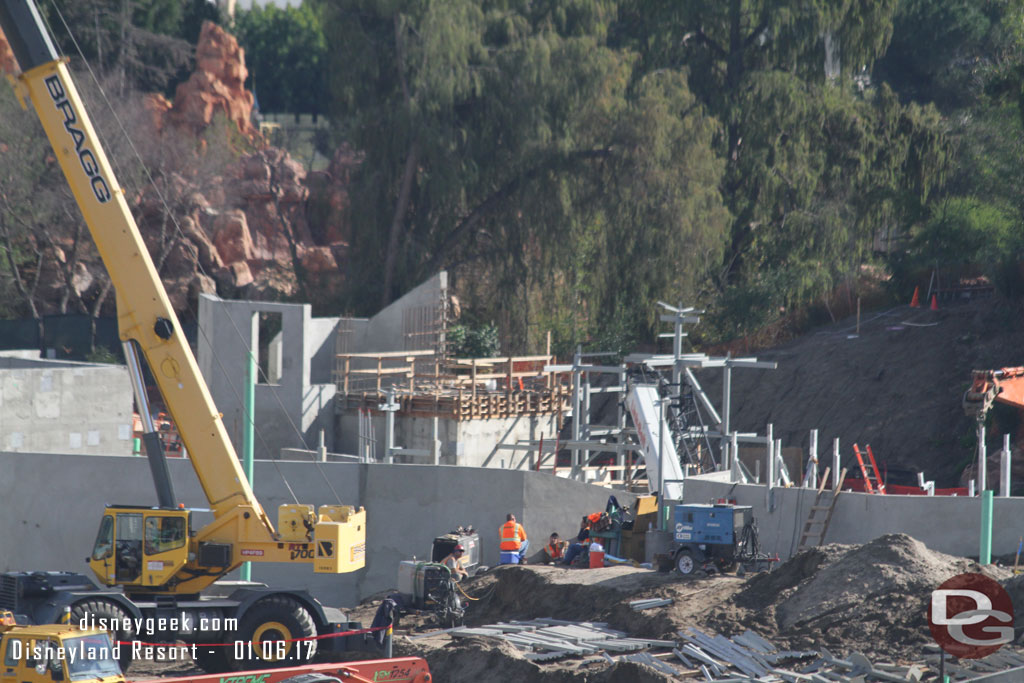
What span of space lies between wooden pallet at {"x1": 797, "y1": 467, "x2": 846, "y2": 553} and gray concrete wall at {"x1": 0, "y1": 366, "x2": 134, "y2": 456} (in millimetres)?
17330

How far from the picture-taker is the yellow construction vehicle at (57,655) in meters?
14.2

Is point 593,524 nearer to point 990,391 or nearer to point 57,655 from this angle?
point 990,391

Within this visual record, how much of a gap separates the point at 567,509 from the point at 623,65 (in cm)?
2540

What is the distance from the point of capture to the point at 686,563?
2248cm

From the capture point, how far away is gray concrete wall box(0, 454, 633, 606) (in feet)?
84.2

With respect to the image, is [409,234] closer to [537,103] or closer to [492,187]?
[492,187]

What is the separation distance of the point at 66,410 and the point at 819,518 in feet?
60.1

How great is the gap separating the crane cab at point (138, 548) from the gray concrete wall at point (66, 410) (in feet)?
39.2

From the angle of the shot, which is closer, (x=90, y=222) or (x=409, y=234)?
(x=90, y=222)

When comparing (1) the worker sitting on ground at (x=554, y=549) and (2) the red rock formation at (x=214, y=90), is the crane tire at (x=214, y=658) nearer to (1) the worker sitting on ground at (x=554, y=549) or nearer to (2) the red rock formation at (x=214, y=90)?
(1) the worker sitting on ground at (x=554, y=549)

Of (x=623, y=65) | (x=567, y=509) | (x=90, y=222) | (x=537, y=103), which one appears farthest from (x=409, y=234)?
(x=90, y=222)

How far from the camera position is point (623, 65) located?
46938mm

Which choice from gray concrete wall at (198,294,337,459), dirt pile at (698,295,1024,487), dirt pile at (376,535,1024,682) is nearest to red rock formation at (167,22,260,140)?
gray concrete wall at (198,294,337,459)

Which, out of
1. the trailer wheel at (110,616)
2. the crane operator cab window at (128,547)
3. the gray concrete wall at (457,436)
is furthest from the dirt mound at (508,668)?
the gray concrete wall at (457,436)
